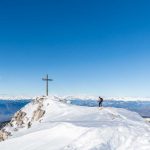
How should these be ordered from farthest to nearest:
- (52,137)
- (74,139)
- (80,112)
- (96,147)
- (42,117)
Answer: (42,117) → (80,112) → (52,137) → (74,139) → (96,147)

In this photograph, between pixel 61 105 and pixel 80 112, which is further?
pixel 61 105

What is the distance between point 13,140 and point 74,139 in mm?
6528

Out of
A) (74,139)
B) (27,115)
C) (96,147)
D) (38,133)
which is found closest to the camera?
(96,147)

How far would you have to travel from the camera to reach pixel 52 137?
23094mm

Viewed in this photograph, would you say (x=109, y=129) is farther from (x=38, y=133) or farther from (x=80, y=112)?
(x=80, y=112)

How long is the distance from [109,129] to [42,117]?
664 inches

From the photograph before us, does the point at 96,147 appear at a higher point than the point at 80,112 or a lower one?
lower

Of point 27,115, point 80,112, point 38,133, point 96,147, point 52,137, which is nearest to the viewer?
point 96,147

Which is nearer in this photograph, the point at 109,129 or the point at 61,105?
the point at 109,129

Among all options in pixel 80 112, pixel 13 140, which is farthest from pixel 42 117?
pixel 13 140

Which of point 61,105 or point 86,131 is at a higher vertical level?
point 61,105

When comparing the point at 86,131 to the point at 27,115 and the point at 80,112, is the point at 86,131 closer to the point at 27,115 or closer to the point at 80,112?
the point at 80,112

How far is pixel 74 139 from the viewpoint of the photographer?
70.4 feet

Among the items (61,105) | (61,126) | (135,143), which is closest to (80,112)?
(61,105)
